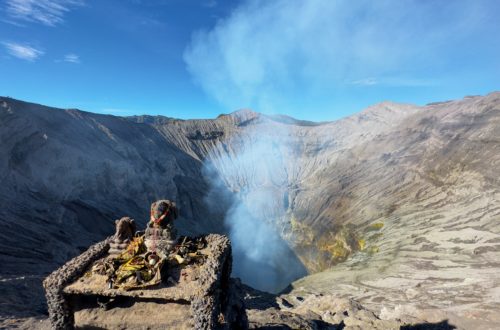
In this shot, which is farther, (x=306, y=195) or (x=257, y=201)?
(x=257, y=201)

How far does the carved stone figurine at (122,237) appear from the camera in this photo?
10711mm

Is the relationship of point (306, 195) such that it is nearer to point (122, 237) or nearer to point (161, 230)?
A: point (122, 237)

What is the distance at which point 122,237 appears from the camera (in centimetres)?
1094

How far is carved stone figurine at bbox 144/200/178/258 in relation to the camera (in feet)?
32.9

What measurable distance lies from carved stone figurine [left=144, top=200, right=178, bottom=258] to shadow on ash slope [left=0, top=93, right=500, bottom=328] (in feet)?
34.2

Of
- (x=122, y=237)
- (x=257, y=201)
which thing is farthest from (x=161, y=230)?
(x=257, y=201)

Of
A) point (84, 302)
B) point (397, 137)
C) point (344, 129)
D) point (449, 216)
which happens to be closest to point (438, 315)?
point (84, 302)

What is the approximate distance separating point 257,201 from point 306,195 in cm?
929

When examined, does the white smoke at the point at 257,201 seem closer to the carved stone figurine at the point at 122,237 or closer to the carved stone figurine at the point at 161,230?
the carved stone figurine at the point at 122,237

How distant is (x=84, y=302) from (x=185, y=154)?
221 ft

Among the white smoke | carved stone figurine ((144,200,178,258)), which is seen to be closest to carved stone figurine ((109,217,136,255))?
carved stone figurine ((144,200,178,258))

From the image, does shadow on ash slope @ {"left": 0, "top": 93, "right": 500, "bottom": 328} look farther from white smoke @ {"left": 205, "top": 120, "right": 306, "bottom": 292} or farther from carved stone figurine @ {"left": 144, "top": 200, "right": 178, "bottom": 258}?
carved stone figurine @ {"left": 144, "top": 200, "right": 178, "bottom": 258}

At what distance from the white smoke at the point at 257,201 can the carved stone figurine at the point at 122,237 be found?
33297 millimetres

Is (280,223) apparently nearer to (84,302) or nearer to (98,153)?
(98,153)
